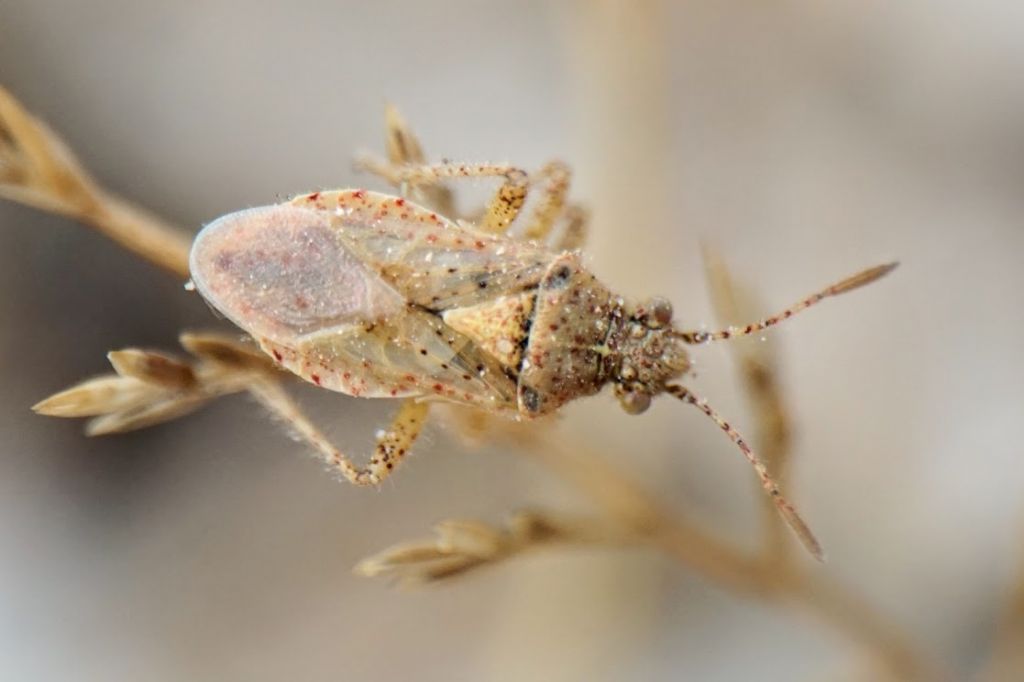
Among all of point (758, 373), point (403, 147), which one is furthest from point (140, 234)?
point (758, 373)

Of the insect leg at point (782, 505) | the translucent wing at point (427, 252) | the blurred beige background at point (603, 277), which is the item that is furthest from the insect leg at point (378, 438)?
the blurred beige background at point (603, 277)

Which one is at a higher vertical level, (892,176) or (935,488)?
(892,176)

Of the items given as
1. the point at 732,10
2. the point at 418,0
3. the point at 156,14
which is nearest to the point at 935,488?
the point at 732,10

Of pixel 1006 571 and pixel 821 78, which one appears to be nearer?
pixel 1006 571

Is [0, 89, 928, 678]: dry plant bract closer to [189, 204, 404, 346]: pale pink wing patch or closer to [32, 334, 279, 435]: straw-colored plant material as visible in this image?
[189, 204, 404, 346]: pale pink wing patch

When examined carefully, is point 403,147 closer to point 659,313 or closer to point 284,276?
point 284,276

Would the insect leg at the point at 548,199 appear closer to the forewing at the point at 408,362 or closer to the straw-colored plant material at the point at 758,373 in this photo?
the forewing at the point at 408,362

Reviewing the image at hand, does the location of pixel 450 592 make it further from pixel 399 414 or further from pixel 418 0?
pixel 418 0
